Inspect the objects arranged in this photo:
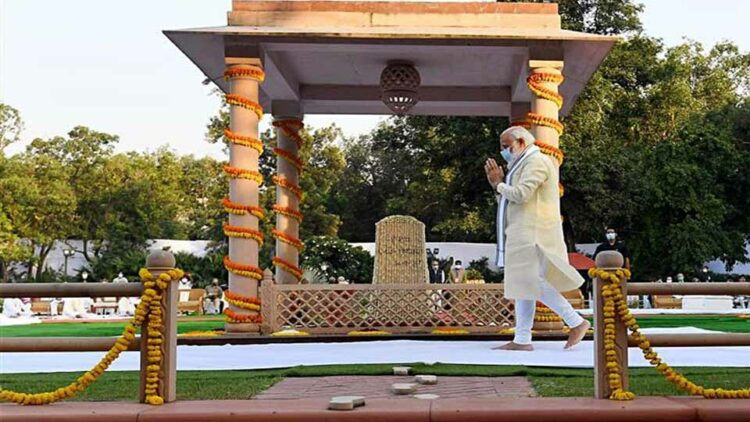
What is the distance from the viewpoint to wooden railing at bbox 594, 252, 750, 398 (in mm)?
5273

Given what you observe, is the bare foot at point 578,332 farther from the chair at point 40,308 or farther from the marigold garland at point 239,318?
the chair at point 40,308

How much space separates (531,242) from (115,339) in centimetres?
400

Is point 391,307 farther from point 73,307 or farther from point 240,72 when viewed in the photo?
point 73,307

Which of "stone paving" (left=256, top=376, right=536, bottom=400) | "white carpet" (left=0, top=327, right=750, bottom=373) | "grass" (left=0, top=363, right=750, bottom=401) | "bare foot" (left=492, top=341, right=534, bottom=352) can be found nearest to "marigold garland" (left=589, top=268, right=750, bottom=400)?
"grass" (left=0, top=363, right=750, bottom=401)

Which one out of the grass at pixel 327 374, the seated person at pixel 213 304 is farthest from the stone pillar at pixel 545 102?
the seated person at pixel 213 304

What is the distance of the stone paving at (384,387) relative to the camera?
541cm

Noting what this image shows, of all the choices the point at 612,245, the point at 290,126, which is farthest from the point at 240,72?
the point at 612,245

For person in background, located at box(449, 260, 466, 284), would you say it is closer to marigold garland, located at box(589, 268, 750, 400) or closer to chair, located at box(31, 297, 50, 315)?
marigold garland, located at box(589, 268, 750, 400)

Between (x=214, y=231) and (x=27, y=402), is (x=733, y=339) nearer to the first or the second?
(x=27, y=402)

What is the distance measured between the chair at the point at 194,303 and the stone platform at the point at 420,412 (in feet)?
57.5

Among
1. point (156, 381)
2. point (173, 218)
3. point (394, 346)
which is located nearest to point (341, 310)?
point (394, 346)

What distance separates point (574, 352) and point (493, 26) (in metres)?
4.44

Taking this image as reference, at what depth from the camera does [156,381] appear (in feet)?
17.0

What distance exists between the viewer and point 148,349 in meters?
5.22
